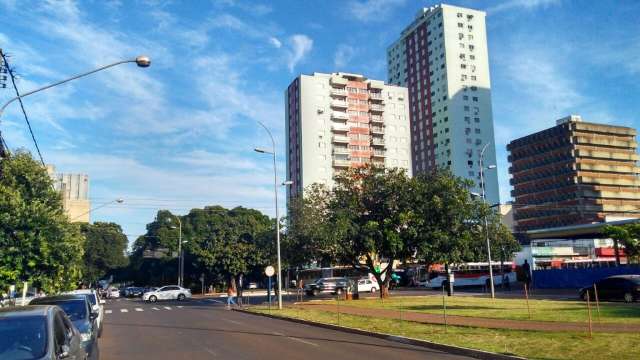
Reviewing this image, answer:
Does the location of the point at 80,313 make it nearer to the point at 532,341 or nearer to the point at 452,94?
the point at 532,341

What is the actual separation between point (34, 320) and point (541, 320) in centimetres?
1671

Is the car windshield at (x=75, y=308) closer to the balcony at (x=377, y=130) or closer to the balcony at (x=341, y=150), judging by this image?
the balcony at (x=341, y=150)

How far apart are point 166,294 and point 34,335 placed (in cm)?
4643

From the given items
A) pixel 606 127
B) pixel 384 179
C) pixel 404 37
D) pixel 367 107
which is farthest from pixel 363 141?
pixel 384 179

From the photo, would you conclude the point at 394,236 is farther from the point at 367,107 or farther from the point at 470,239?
the point at 367,107

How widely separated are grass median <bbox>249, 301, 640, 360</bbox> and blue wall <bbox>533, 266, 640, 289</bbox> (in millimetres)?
27640

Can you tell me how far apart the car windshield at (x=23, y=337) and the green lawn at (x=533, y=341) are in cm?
950

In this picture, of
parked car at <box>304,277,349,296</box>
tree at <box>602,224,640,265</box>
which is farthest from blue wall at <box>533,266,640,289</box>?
parked car at <box>304,277,349,296</box>

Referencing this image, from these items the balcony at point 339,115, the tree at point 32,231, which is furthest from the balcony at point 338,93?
the tree at point 32,231

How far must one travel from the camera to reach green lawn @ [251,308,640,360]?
11951 mm

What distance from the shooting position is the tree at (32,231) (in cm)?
1816

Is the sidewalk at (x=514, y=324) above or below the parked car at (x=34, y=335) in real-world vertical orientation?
below

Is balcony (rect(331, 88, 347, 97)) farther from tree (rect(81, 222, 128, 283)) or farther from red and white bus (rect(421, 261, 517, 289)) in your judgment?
red and white bus (rect(421, 261, 517, 289))

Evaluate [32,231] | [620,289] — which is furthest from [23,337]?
[620,289]
